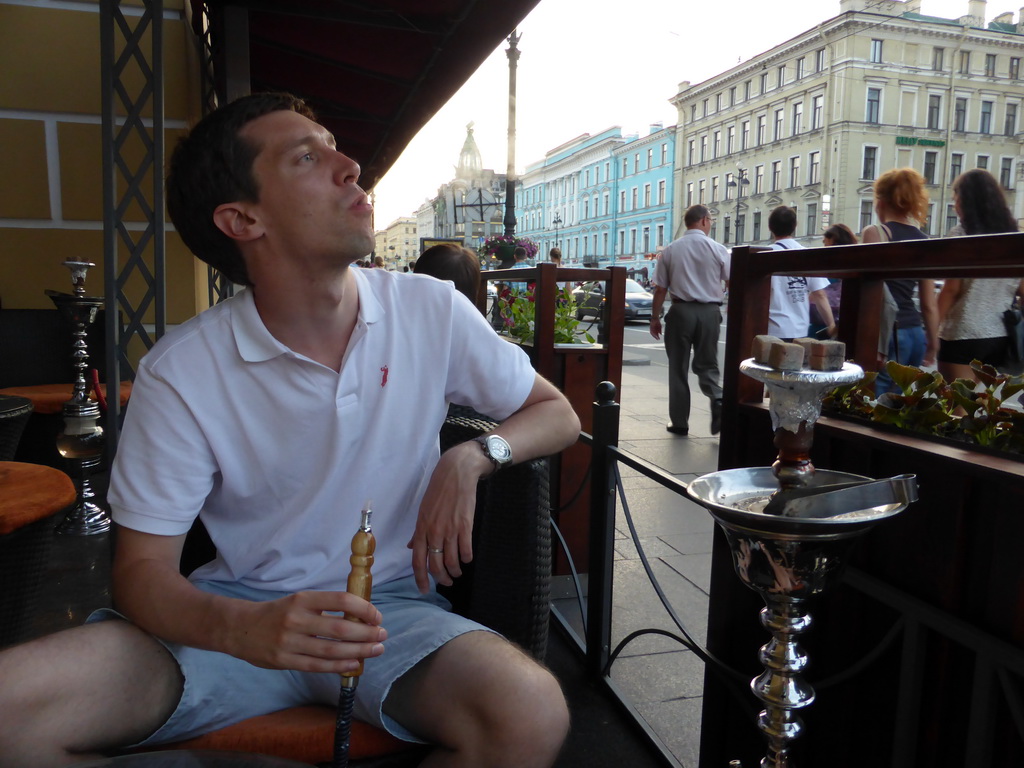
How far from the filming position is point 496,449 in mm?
1612

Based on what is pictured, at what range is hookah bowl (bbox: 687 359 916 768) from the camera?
1165mm

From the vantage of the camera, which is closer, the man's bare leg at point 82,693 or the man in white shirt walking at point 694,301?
the man's bare leg at point 82,693

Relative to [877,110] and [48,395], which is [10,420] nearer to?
[48,395]

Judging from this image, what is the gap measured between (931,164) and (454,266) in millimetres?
53030

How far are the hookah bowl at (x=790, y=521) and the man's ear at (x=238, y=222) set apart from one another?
115cm

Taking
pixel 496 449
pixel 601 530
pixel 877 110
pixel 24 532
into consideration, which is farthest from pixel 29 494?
pixel 877 110

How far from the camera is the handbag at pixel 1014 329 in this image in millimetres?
4258

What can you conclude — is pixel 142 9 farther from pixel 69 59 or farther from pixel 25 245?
pixel 25 245

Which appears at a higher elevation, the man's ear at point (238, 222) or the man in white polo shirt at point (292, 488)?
the man's ear at point (238, 222)

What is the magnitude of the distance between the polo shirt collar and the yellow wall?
108 inches

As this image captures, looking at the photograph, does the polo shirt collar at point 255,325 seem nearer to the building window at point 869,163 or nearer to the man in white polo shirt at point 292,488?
the man in white polo shirt at point 292,488

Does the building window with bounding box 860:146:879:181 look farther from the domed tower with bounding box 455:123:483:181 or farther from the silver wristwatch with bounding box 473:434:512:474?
the silver wristwatch with bounding box 473:434:512:474

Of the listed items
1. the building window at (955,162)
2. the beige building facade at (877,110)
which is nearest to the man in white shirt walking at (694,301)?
the beige building facade at (877,110)

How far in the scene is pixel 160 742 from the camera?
136 centimetres
